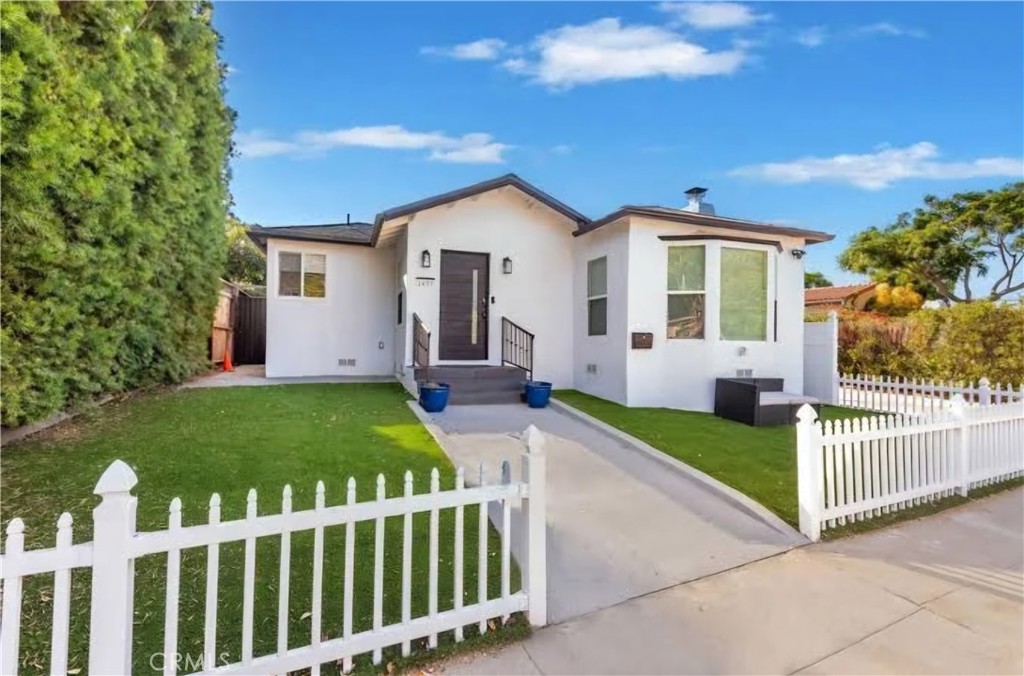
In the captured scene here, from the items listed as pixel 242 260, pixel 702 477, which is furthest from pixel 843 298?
pixel 242 260

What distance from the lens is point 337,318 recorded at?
38.0 ft

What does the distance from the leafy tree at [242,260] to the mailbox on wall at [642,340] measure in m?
20.7

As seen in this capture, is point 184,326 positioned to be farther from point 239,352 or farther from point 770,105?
point 770,105

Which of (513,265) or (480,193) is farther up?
(480,193)

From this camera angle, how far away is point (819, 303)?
90.2ft

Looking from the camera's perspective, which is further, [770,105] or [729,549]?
[770,105]

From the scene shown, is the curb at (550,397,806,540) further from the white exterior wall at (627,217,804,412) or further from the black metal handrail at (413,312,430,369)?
the black metal handrail at (413,312,430,369)

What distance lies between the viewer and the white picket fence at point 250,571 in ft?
5.70

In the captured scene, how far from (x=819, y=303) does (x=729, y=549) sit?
93.7 feet

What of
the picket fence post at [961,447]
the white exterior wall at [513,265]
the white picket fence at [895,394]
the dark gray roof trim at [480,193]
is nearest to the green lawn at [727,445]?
the white picket fence at [895,394]

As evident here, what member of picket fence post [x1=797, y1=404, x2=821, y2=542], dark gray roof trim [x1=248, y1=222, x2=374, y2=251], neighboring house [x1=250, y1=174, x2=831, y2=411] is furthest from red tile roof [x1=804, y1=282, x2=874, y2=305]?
picket fence post [x1=797, y1=404, x2=821, y2=542]

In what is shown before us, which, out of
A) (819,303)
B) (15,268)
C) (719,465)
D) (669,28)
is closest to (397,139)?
(669,28)

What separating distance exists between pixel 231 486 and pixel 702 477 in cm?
434

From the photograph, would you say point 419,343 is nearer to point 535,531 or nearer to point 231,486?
point 231,486
